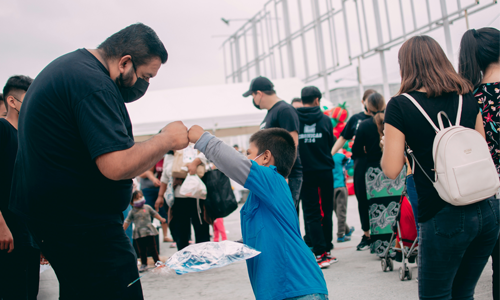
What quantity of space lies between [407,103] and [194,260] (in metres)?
1.25

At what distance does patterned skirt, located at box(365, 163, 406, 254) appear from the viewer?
173 inches

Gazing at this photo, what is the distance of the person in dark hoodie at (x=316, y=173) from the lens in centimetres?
434

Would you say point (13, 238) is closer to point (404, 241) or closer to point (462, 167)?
point (462, 167)

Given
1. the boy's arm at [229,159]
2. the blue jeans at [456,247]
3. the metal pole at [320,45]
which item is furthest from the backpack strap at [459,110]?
the metal pole at [320,45]

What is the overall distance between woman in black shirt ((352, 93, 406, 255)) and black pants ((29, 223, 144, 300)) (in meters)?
3.49

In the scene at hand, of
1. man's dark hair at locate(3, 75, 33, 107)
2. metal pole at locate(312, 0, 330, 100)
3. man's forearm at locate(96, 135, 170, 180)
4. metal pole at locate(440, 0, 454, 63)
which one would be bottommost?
man's forearm at locate(96, 135, 170, 180)

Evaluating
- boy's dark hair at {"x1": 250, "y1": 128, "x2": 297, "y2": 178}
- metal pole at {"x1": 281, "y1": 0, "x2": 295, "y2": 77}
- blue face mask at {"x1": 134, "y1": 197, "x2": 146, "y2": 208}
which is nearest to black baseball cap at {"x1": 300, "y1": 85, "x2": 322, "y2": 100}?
blue face mask at {"x1": 134, "y1": 197, "x2": 146, "y2": 208}

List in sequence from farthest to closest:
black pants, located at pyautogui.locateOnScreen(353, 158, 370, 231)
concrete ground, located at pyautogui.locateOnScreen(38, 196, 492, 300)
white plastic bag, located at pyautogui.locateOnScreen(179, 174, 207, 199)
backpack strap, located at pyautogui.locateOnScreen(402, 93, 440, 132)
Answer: black pants, located at pyautogui.locateOnScreen(353, 158, 370, 231) → white plastic bag, located at pyautogui.locateOnScreen(179, 174, 207, 199) → concrete ground, located at pyautogui.locateOnScreen(38, 196, 492, 300) → backpack strap, located at pyautogui.locateOnScreen(402, 93, 440, 132)

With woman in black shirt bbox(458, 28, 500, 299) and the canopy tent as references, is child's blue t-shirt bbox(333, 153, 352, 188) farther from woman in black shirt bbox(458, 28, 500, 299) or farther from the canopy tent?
the canopy tent

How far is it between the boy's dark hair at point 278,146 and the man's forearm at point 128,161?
0.62m

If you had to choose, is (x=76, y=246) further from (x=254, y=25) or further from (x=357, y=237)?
(x=254, y=25)

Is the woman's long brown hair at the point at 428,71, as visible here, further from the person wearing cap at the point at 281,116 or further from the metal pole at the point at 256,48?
the metal pole at the point at 256,48

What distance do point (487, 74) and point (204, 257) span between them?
1.91 metres

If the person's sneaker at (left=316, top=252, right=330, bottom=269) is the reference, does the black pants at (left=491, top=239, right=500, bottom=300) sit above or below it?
above
